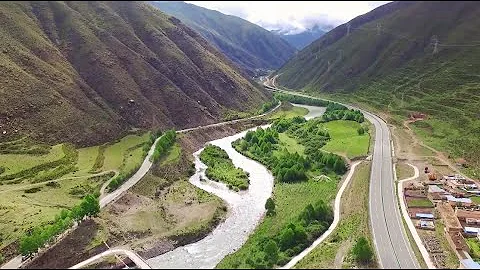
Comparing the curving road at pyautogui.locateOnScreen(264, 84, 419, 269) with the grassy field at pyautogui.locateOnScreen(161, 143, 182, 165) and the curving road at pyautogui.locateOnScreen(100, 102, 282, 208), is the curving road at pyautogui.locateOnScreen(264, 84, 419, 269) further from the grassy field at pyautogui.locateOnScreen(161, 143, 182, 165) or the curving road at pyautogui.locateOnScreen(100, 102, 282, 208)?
the curving road at pyautogui.locateOnScreen(100, 102, 282, 208)

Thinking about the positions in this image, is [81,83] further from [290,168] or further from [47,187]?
[290,168]

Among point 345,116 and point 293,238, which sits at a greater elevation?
point 293,238

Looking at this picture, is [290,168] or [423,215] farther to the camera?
[290,168]

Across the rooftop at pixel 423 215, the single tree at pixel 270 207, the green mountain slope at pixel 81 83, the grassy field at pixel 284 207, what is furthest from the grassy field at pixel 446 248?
the green mountain slope at pixel 81 83

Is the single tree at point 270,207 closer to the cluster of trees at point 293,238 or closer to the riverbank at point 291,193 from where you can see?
the riverbank at point 291,193

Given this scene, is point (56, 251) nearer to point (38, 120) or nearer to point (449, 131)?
point (38, 120)

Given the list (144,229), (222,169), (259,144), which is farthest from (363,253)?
(259,144)

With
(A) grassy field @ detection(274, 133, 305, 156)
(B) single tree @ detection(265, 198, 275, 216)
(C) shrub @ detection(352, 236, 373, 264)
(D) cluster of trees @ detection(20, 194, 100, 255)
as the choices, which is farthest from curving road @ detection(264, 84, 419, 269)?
(D) cluster of trees @ detection(20, 194, 100, 255)
